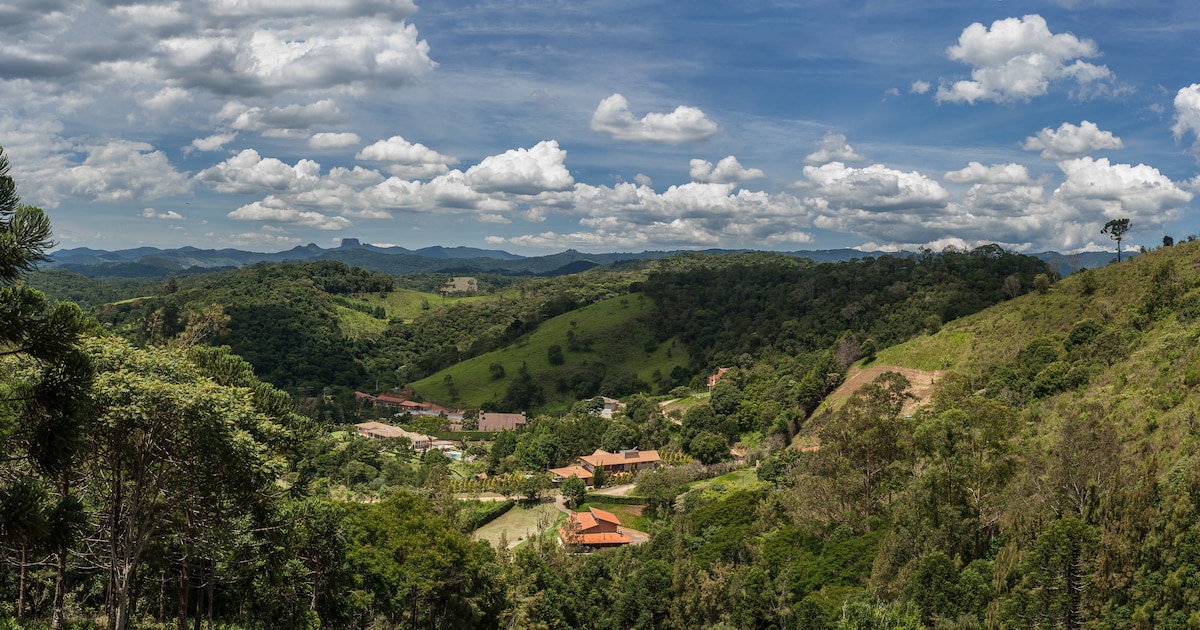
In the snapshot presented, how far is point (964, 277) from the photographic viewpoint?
10531cm

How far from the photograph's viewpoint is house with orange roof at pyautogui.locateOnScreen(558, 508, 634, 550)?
153 feet

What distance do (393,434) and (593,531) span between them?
44969 millimetres

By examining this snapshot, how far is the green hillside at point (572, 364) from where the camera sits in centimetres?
11131

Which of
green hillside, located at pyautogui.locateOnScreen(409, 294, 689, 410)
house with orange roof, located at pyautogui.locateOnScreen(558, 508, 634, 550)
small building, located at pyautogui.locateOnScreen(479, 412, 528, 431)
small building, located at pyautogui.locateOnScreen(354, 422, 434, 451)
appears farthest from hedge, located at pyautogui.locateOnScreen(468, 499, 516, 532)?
green hillside, located at pyautogui.locateOnScreen(409, 294, 689, 410)

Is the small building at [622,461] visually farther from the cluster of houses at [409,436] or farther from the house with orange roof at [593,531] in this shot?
the cluster of houses at [409,436]

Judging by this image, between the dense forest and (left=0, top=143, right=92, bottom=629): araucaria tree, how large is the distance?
4cm

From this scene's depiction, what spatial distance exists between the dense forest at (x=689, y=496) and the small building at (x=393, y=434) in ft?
42.7

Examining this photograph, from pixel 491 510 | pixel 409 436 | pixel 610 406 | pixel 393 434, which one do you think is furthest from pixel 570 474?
pixel 610 406

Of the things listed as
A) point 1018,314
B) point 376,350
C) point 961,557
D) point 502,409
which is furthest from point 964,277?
point 376,350

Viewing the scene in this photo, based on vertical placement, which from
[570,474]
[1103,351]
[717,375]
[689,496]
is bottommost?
[570,474]

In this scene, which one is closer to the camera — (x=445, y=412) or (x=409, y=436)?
(x=409, y=436)

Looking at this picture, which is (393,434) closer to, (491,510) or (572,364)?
(491,510)

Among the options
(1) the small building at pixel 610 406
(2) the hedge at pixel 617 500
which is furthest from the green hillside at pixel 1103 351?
(1) the small building at pixel 610 406

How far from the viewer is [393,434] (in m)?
86.6
